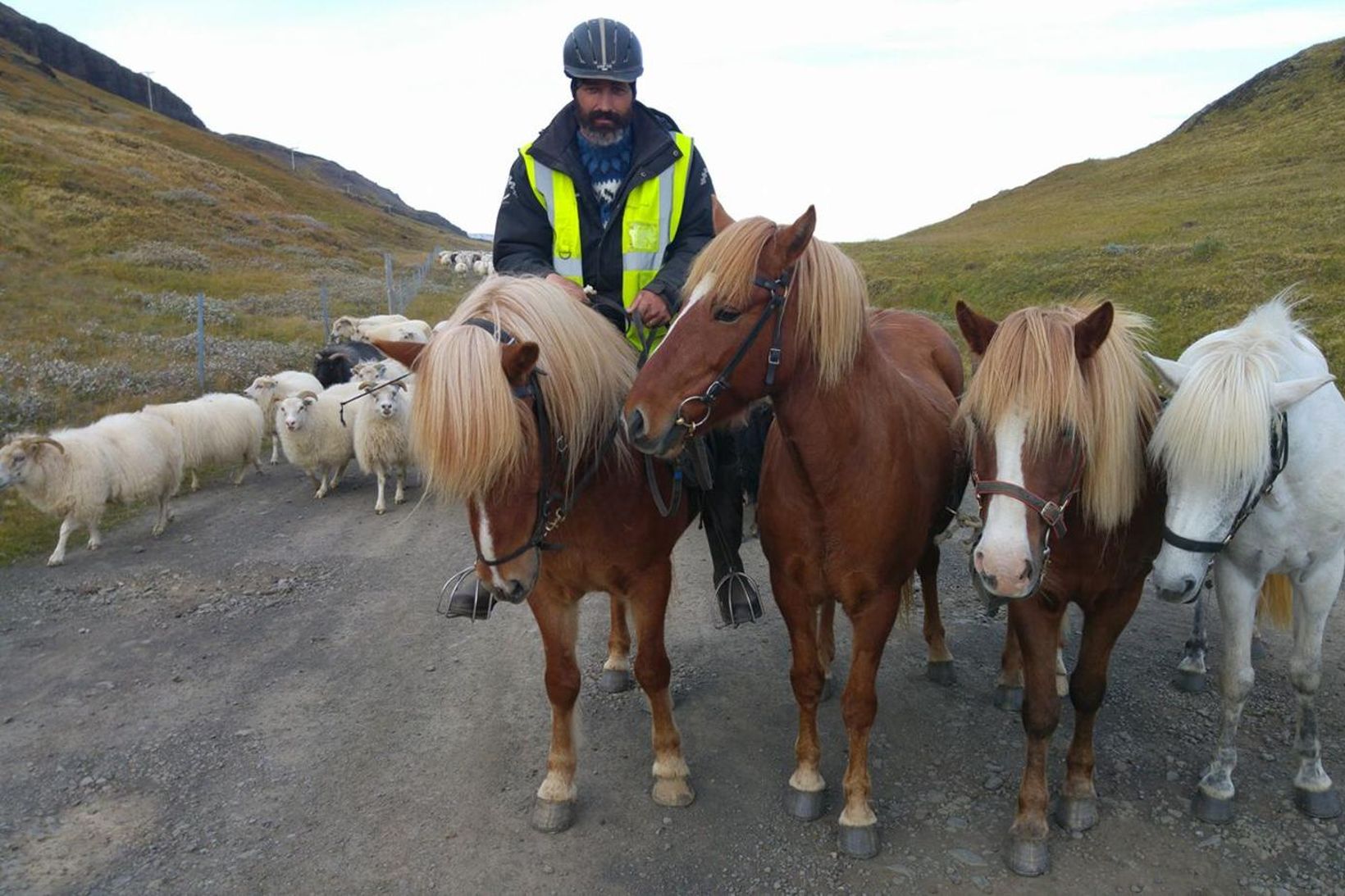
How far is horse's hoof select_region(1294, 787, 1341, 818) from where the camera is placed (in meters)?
3.62

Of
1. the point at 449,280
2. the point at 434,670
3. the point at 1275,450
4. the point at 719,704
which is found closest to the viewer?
the point at 1275,450

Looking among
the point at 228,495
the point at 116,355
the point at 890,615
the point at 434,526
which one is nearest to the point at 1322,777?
the point at 890,615

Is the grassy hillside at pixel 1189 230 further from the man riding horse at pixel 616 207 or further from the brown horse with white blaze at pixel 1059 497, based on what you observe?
the man riding horse at pixel 616 207

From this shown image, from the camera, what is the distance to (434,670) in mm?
5496

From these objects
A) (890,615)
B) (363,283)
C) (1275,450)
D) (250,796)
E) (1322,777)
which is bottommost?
(250,796)

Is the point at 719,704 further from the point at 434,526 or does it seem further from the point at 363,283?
the point at 363,283

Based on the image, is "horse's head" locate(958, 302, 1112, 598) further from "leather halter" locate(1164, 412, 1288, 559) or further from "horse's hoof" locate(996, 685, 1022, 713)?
"horse's hoof" locate(996, 685, 1022, 713)

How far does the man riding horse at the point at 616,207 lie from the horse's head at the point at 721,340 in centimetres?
93

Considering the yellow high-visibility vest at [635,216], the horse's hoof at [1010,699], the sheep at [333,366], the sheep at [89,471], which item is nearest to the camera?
the yellow high-visibility vest at [635,216]

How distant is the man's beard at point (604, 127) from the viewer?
163 inches

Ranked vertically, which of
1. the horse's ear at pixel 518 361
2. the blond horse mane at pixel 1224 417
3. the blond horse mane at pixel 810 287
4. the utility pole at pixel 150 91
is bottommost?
the blond horse mane at pixel 1224 417

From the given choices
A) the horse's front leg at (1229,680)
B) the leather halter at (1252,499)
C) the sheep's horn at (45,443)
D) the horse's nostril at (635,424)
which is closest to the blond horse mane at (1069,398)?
the leather halter at (1252,499)

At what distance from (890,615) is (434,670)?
131 inches

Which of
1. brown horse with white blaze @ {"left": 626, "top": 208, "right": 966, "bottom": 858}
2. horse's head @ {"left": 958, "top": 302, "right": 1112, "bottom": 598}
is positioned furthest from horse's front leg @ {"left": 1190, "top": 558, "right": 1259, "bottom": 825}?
brown horse with white blaze @ {"left": 626, "top": 208, "right": 966, "bottom": 858}
